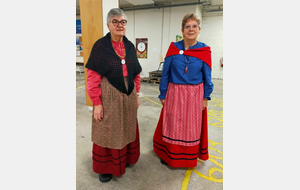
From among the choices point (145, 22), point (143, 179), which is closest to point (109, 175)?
point (143, 179)

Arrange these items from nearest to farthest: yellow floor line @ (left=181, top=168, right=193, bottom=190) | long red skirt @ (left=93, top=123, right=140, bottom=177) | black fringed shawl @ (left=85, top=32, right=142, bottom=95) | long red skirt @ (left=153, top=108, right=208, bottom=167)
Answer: black fringed shawl @ (left=85, top=32, right=142, bottom=95) < long red skirt @ (left=93, top=123, right=140, bottom=177) < yellow floor line @ (left=181, top=168, right=193, bottom=190) < long red skirt @ (left=153, top=108, right=208, bottom=167)

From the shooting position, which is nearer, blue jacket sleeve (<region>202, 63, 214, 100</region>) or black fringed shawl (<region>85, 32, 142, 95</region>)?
black fringed shawl (<region>85, 32, 142, 95</region>)

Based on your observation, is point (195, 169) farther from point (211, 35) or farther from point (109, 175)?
point (211, 35)

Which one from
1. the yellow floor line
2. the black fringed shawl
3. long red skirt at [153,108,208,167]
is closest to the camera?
the black fringed shawl

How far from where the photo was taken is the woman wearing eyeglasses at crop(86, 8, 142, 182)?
4.90ft

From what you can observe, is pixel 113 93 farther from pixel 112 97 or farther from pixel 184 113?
pixel 184 113

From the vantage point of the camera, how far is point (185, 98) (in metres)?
1.80

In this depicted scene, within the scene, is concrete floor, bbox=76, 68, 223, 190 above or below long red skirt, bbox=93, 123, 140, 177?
below

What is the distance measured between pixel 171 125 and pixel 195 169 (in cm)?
73

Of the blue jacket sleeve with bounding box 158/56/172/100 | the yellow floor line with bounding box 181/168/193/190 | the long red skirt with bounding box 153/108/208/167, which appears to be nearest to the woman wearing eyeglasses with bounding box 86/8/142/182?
the blue jacket sleeve with bounding box 158/56/172/100

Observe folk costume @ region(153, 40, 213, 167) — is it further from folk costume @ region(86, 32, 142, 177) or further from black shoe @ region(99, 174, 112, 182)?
black shoe @ region(99, 174, 112, 182)

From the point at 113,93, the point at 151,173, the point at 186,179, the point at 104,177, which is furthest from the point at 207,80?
the point at 104,177

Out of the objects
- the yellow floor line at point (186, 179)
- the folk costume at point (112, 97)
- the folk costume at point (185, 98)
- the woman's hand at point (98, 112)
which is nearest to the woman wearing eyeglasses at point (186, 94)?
the folk costume at point (185, 98)

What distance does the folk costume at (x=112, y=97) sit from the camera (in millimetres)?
1508
